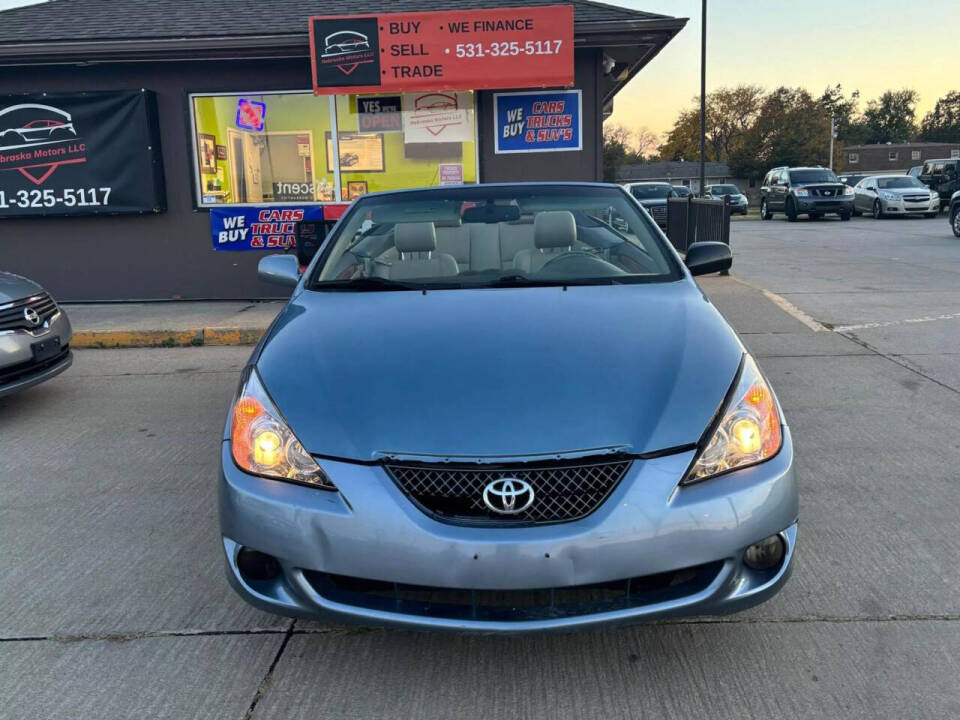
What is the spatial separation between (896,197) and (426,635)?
3087 centimetres

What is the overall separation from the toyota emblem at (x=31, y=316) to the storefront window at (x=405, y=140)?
5.02 meters

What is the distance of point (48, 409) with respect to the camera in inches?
229

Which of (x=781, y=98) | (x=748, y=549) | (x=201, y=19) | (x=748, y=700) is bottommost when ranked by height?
(x=748, y=700)

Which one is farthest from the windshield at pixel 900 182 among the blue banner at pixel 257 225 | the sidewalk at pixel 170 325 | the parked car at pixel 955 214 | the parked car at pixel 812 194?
the sidewalk at pixel 170 325

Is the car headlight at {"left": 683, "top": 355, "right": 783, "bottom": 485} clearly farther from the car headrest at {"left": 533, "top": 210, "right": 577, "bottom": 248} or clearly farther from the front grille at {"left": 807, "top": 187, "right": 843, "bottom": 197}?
the front grille at {"left": 807, "top": 187, "right": 843, "bottom": 197}

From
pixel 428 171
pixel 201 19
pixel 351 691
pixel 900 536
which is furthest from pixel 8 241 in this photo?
pixel 900 536

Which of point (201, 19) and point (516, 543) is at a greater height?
point (201, 19)

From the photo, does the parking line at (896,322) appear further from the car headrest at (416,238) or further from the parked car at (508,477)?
the parked car at (508,477)

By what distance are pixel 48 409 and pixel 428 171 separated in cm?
546

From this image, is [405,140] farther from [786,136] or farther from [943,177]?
[786,136]

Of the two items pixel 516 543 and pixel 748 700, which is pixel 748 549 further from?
pixel 516 543

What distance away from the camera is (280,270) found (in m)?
4.11

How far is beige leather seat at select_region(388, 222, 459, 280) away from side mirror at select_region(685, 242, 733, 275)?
120cm

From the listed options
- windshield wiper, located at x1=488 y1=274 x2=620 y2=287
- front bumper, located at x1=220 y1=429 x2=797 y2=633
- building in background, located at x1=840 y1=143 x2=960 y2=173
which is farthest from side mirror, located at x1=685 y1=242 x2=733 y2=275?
building in background, located at x1=840 y1=143 x2=960 y2=173
